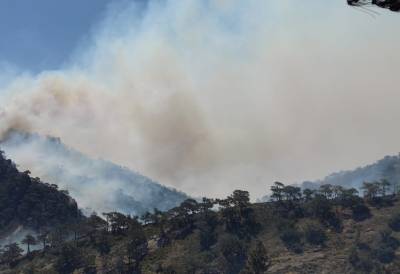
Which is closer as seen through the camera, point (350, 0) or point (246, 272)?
point (350, 0)

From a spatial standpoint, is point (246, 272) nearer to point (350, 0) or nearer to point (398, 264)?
point (398, 264)

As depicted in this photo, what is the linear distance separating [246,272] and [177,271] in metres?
27.2

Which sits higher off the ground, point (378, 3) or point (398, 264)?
point (378, 3)

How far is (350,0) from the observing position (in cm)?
4856

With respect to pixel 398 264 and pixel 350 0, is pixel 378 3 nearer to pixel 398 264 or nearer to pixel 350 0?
pixel 350 0

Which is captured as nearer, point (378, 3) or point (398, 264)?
point (378, 3)

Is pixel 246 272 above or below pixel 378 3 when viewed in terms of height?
below

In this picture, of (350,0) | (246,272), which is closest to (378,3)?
(350,0)

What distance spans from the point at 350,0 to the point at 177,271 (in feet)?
545

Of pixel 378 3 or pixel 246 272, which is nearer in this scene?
pixel 378 3

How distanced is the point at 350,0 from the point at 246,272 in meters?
159

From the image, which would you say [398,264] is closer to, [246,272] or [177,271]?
[246,272]

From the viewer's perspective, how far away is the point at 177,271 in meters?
199

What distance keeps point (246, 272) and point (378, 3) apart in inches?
6255
